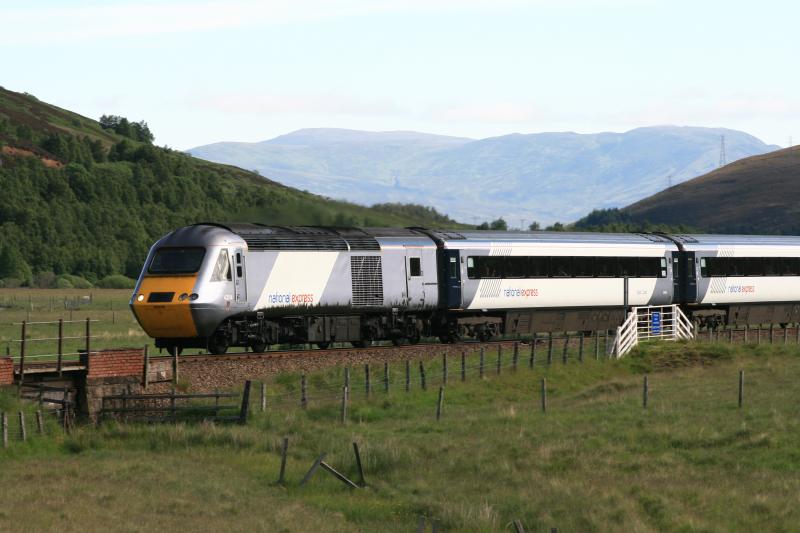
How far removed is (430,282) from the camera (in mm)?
45625

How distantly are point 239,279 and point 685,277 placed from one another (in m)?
23.9

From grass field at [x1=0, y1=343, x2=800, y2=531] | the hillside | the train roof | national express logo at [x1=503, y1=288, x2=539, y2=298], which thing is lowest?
grass field at [x1=0, y1=343, x2=800, y2=531]

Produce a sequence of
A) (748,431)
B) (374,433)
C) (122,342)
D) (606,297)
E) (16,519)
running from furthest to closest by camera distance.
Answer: (122,342), (606,297), (374,433), (748,431), (16,519)

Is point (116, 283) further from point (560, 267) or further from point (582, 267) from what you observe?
point (560, 267)

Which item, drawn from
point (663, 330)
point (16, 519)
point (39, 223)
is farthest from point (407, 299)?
point (39, 223)

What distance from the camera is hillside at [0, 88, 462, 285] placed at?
128625 mm

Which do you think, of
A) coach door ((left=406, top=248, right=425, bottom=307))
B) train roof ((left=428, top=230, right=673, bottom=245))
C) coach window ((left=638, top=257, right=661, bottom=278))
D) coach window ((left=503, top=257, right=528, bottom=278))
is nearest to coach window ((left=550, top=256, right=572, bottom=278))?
train roof ((left=428, top=230, right=673, bottom=245))

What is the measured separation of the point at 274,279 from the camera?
132 ft

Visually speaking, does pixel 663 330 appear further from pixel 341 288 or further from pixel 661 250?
pixel 341 288

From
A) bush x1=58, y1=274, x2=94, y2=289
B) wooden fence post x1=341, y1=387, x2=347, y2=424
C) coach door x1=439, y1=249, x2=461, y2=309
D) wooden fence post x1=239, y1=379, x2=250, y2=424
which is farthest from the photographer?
bush x1=58, y1=274, x2=94, y2=289

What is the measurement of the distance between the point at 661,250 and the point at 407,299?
48.7 ft

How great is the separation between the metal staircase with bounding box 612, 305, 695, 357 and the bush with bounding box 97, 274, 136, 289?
7615 cm

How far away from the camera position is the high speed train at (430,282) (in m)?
39.1

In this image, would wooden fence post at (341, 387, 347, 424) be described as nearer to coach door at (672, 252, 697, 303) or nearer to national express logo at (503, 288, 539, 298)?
national express logo at (503, 288, 539, 298)
